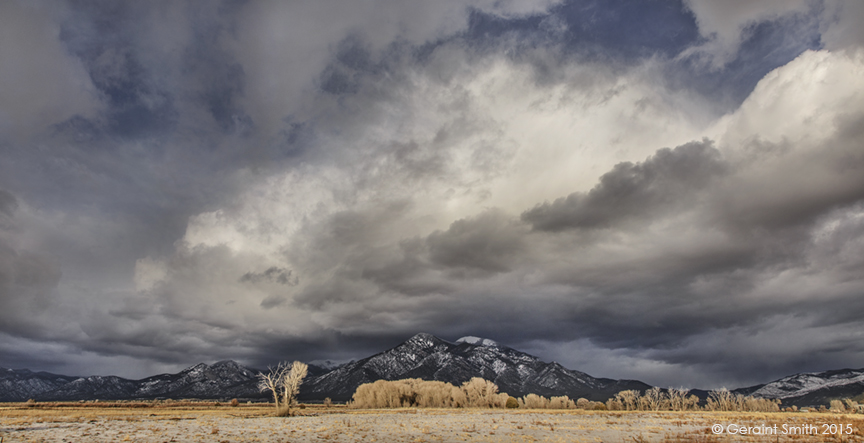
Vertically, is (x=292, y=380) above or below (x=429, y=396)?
above

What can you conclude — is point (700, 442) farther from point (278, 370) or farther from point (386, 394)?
point (386, 394)

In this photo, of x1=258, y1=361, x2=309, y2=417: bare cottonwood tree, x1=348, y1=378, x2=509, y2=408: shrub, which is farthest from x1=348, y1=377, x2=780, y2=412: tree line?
x1=258, y1=361, x2=309, y2=417: bare cottonwood tree

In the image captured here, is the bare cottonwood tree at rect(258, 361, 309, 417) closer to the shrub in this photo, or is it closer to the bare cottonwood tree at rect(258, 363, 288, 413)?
the bare cottonwood tree at rect(258, 363, 288, 413)

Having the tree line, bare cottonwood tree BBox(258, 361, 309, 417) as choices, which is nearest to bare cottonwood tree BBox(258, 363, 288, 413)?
bare cottonwood tree BBox(258, 361, 309, 417)

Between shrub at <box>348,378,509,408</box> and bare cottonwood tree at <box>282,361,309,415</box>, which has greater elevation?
bare cottonwood tree at <box>282,361,309,415</box>

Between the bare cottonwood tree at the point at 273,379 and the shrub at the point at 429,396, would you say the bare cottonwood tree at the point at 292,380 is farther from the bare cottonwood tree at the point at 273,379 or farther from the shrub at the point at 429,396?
the shrub at the point at 429,396

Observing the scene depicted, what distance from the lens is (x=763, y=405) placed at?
196 m

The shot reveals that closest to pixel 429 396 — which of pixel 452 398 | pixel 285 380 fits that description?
pixel 452 398

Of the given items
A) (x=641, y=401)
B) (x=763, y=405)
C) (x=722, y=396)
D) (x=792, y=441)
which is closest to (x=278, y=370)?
(x=792, y=441)

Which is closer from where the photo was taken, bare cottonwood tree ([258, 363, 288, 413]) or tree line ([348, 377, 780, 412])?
bare cottonwood tree ([258, 363, 288, 413])

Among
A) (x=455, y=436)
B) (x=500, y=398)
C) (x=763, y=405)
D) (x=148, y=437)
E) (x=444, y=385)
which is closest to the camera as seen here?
(x=148, y=437)

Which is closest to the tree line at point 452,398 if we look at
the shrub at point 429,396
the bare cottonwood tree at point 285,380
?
the shrub at point 429,396

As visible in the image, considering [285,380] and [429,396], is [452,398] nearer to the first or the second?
[429,396]

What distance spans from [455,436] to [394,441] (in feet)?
24.8
